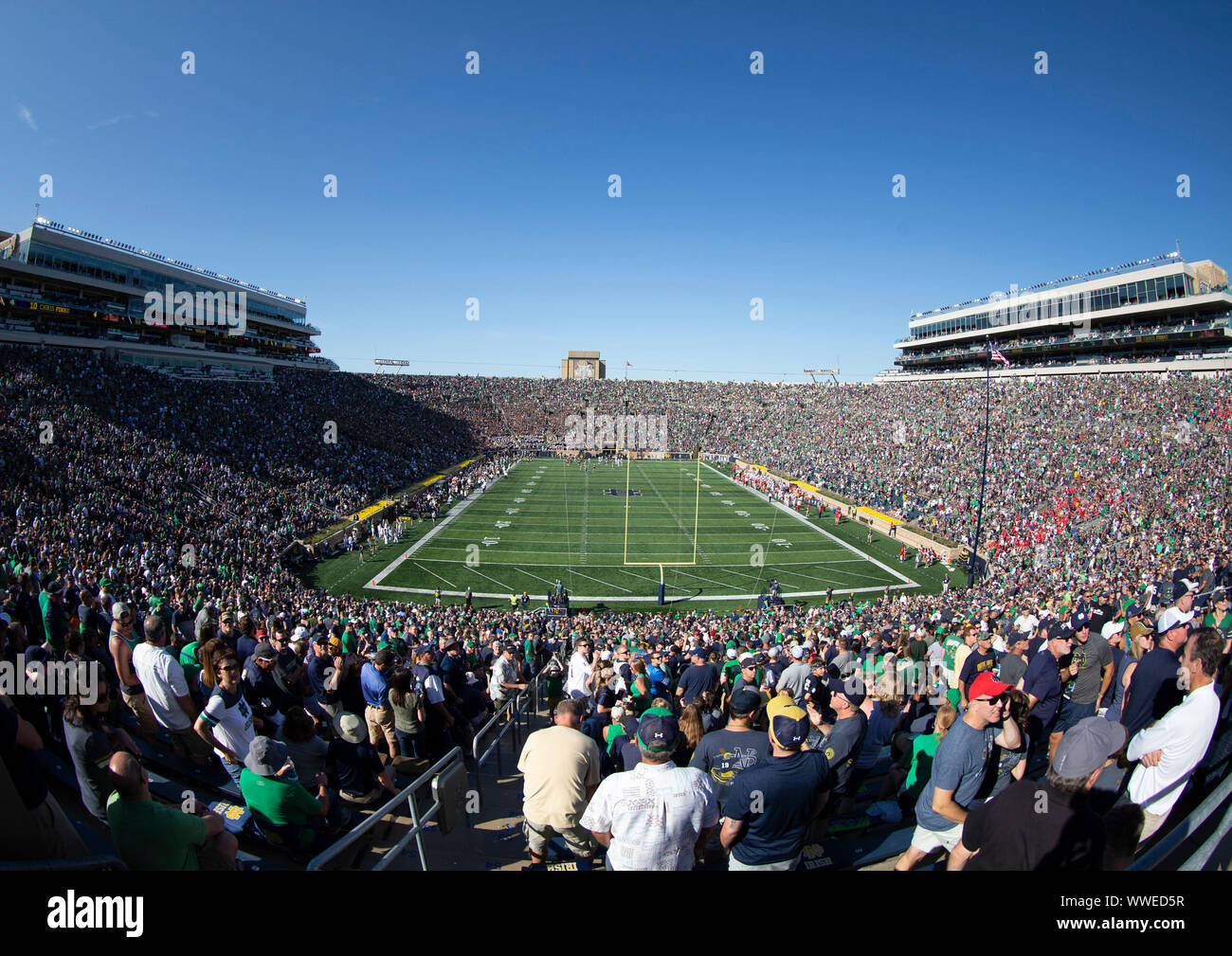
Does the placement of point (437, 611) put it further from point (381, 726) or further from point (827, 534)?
point (827, 534)

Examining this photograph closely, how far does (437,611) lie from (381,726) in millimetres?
13959

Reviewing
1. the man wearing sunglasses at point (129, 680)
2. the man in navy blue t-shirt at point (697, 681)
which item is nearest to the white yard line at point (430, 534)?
the man wearing sunglasses at point (129, 680)

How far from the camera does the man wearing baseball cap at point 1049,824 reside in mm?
A: 2789

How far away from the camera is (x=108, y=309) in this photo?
4338cm

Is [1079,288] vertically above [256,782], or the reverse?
[1079,288]

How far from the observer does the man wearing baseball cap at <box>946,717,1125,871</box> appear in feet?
9.15

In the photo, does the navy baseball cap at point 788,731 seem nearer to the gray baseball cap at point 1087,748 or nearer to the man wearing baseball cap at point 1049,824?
the man wearing baseball cap at point 1049,824

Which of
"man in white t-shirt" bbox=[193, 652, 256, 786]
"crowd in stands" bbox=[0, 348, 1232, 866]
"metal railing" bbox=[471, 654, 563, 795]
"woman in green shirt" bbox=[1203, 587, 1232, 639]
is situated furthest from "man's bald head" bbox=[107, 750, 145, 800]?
"woman in green shirt" bbox=[1203, 587, 1232, 639]

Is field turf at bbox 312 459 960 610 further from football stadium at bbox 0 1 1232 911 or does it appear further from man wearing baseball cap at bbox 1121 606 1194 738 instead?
man wearing baseball cap at bbox 1121 606 1194 738

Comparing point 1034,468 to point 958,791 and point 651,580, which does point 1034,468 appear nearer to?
point 651,580

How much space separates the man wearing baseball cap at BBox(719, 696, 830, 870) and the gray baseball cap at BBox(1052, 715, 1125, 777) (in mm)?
1154

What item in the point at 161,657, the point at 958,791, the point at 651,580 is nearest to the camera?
the point at 958,791
